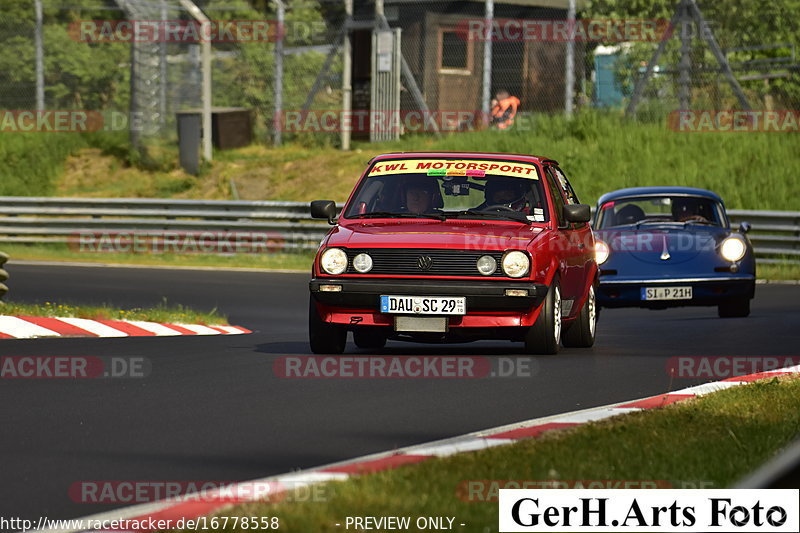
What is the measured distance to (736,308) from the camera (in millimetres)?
16062

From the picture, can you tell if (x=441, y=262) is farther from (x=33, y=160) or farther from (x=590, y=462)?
(x=33, y=160)

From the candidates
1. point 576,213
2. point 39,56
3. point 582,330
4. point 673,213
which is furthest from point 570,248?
point 39,56

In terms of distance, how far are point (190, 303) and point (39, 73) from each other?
15.1 metres

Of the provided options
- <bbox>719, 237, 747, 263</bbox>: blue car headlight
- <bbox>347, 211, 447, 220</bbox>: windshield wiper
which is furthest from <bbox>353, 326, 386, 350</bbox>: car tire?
<bbox>719, 237, 747, 263</bbox>: blue car headlight

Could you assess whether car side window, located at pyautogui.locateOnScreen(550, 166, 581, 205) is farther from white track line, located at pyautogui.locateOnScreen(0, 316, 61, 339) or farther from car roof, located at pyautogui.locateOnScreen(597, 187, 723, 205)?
white track line, located at pyautogui.locateOnScreen(0, 316, 61, 339)

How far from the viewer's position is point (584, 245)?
41.5 feet

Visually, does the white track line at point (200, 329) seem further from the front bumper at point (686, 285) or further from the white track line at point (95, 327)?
the front bumper at point (686, 285)

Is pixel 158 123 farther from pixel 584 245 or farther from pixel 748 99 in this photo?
pixel 584 245

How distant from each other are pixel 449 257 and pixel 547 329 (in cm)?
93

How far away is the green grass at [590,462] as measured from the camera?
5.24 meters

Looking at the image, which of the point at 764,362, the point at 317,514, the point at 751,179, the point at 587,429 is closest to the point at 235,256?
the point at 751,179

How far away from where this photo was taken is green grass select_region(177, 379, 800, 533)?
206 inches

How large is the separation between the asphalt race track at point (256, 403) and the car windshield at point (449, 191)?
3.78ft

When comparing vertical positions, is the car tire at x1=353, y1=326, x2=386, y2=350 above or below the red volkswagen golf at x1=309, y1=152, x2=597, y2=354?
below
